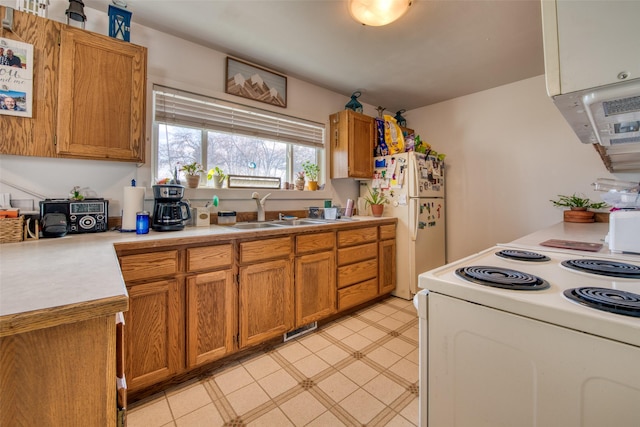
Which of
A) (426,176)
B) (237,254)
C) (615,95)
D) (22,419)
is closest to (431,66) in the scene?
(426,176)

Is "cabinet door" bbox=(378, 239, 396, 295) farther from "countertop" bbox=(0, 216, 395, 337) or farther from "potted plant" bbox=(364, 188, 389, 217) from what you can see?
"countertop" bbox=(0, 216, 395, 337)

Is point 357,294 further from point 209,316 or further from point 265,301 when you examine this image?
point 209,316

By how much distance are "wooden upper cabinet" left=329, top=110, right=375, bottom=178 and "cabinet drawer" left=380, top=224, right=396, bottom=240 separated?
2.32 feet

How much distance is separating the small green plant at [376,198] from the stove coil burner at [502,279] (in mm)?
2289

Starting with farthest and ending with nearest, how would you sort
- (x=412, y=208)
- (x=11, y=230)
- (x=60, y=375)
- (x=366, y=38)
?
(x=412, y=208), (x=366, y=38), (x=11, y=230), (x=60, y=375)

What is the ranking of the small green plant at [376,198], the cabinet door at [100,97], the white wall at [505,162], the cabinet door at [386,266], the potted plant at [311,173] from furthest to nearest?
1. the small green plant at [376,198]
2. the potted plant at [311,173]
3. the cabinet door at [386,266]
4. the white wall at [505,162]
5. the cabinet door at [100,97]

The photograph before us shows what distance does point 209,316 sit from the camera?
1649 mm

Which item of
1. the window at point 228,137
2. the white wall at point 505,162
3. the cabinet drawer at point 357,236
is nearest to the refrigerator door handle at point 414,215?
the cabinet drawer at point 357,236

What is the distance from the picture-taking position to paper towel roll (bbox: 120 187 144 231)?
1744mm

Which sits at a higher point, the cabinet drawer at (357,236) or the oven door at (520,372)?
the cabinet drawer at (357,236)

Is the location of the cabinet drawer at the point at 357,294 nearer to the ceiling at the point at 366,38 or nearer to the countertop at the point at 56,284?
the countertop at the point at 56,284

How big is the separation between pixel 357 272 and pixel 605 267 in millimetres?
1824

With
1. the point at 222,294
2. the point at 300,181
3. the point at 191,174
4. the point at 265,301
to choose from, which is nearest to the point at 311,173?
the point at 300,181

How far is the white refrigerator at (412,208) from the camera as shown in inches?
113
